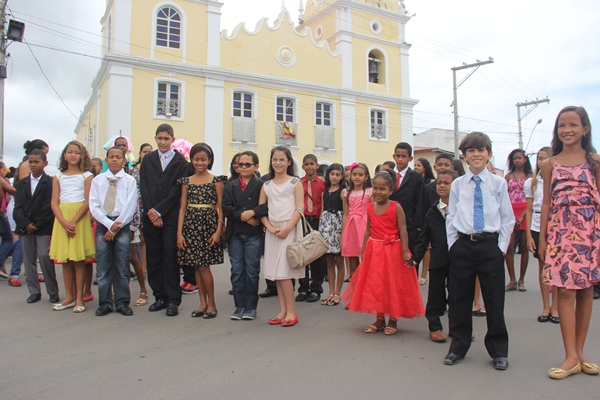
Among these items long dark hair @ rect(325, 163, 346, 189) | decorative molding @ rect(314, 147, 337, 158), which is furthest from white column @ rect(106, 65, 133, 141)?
long dark hair @ rect(325, 163, 346, 189)

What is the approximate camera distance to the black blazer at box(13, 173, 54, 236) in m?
6.14

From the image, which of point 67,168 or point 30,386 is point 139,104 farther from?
point 30,386

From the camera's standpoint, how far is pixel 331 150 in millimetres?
25172

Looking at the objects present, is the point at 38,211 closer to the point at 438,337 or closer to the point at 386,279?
the point at 386,279

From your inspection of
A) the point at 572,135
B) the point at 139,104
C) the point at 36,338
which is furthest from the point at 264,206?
the point at 139,104

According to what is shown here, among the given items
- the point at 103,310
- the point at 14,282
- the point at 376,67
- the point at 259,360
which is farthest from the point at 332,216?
the point at 376,67

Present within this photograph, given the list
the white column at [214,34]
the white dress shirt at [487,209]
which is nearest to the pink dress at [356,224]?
the white dress shirt at [487,209]

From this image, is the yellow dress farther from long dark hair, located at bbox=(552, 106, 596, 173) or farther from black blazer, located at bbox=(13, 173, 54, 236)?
long dark hair, located at bbox=(552, 106, 596, 173)

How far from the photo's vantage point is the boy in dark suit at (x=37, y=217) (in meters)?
6.14

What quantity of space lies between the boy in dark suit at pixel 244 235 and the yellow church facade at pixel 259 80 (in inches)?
580

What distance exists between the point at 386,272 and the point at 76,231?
3719mm

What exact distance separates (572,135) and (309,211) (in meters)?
3.83

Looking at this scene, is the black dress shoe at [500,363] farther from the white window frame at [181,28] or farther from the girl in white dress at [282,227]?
the white window frame at [181,28]

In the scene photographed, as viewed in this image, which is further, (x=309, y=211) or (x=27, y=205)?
(x=309, y=211)
